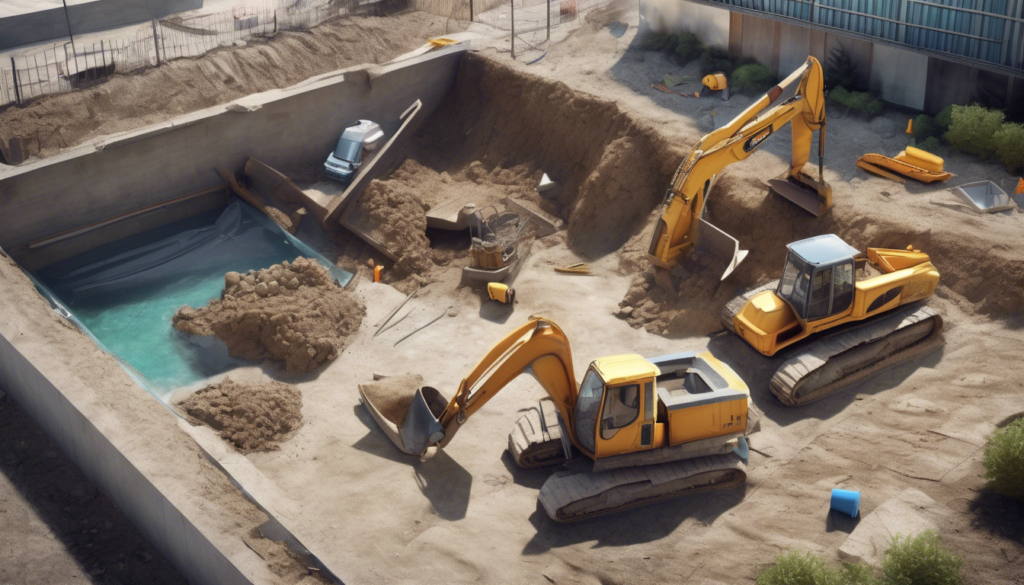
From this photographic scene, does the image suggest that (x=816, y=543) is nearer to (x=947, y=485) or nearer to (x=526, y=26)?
(x=947, y=485)

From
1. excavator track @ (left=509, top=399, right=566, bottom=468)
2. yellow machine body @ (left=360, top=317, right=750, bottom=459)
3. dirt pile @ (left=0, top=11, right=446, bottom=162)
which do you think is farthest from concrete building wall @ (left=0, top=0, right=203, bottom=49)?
excavator track @ (left=509, top=399, right=566, bottom=468)

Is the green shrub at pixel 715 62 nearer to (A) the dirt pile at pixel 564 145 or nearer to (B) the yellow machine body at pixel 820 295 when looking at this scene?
(A) the dirt pile at pixel 564 145

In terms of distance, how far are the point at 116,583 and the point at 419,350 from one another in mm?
6811

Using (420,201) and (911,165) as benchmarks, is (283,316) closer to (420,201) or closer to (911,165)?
(420,201)

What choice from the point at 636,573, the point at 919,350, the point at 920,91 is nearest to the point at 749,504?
the point at 636,573

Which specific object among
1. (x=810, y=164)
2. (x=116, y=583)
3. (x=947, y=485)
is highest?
(x=810, y=164)

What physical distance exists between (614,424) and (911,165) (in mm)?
9529

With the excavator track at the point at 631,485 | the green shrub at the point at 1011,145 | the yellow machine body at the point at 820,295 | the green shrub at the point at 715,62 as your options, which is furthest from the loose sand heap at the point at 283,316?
the green shrub at the point at 1011,145

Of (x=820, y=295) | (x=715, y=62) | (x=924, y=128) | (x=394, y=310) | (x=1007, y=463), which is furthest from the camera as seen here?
(x=715, y=62)

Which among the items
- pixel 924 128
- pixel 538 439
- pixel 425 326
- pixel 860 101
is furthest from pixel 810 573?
pixel 860 101

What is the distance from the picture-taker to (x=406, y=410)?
15258 millimetres

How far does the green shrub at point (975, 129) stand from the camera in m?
18.0

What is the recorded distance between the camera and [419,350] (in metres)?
17.3

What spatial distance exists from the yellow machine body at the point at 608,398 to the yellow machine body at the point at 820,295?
5.97 ft
